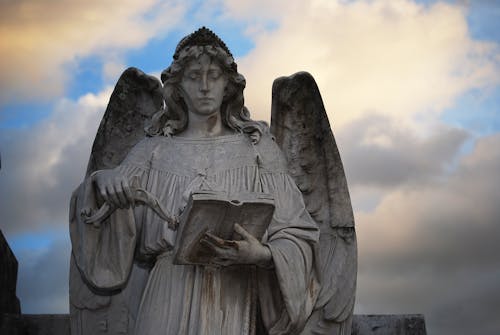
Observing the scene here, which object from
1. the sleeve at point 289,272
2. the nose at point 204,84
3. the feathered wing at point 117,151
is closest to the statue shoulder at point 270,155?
the sleeve at point 289,272

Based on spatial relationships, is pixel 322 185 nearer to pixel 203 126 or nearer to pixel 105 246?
pixel 203 126

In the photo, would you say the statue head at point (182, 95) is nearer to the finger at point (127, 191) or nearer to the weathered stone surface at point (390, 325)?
the finger at point (127, 191)

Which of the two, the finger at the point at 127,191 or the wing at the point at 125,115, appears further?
the wing at the point at 125,115

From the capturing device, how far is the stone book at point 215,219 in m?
7.39

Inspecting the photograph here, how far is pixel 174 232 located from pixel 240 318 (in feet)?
3.32

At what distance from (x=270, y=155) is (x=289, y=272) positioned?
1.48m

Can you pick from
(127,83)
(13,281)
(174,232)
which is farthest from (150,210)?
(13,281)

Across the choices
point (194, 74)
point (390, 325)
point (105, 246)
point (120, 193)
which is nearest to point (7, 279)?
point (105, 246)

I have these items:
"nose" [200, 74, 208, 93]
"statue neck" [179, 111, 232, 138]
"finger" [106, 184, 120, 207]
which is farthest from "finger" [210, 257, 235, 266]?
"nose" [200, 74, 208, 93]

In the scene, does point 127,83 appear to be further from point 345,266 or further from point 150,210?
point 345,266

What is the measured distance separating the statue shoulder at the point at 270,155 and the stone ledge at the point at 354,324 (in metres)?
2.16

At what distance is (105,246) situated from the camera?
8422 mm

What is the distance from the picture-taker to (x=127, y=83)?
9.84m

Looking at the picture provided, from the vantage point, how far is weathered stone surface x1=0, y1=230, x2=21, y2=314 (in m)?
10.1
